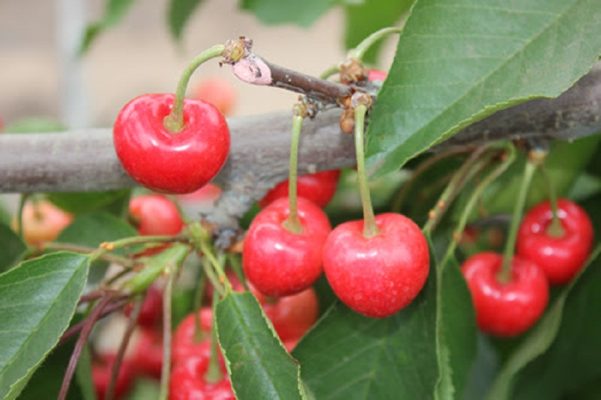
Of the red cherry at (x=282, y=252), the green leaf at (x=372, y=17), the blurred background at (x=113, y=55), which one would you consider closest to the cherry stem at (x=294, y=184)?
the red cherry at (x=282, y=252)

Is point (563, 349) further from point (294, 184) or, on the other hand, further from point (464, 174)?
point (294, 184)

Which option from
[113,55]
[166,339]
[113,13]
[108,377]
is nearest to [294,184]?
[166,339]

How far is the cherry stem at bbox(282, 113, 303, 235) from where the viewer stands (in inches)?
24.5

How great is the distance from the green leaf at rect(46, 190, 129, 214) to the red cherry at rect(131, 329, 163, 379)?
0.57ft

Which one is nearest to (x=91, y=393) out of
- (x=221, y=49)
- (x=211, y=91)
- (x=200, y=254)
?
(x=200, y=254)

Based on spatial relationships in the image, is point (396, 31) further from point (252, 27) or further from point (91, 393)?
point (252, 27)

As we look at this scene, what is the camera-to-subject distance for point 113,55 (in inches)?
201

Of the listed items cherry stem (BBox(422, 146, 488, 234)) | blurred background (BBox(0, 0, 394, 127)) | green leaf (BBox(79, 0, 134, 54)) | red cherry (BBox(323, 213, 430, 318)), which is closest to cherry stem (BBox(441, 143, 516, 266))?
cherry stem (BBox(422, 146, 488, 234))

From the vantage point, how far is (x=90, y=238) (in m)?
0.83

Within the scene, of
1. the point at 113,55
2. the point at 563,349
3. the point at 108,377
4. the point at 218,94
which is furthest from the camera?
the point at 113,55

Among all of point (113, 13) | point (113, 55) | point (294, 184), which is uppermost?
point (294, 184)

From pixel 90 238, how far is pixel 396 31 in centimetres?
31

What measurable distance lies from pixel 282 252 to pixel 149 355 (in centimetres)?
43

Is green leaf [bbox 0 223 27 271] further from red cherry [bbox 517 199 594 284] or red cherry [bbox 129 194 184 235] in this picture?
red cherry [bbox 517 199 594 284]
